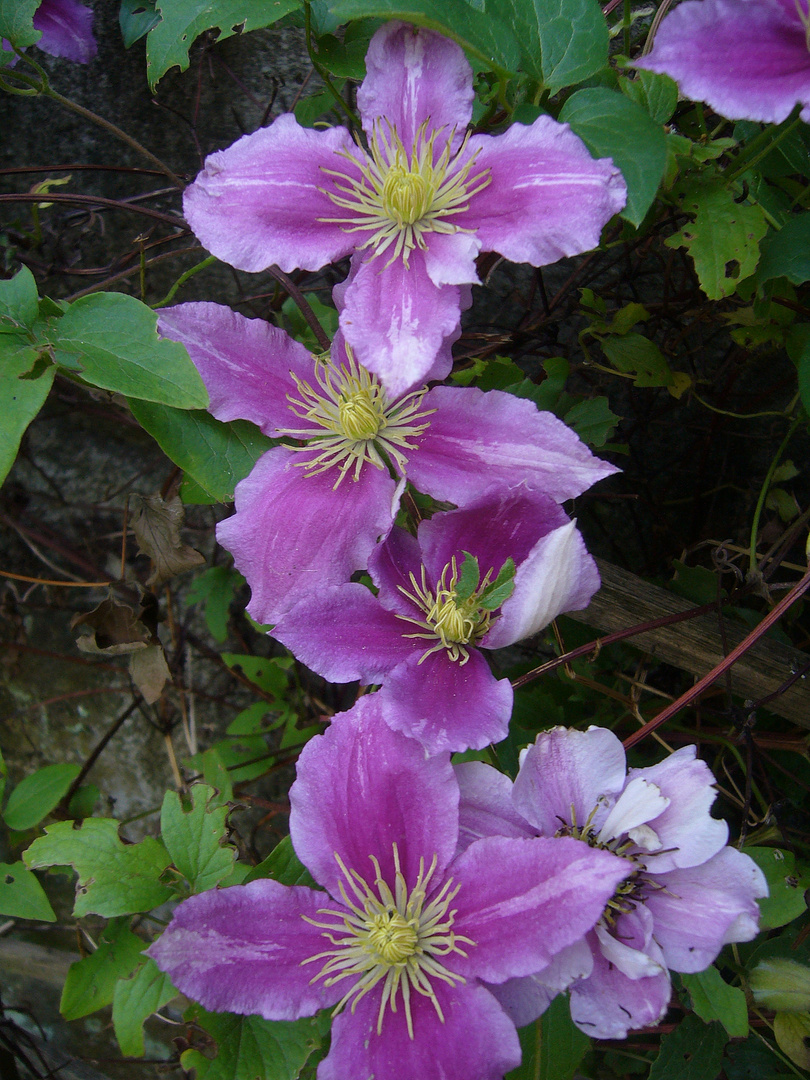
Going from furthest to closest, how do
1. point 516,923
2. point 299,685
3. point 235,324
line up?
point 299,685, point 235,324, point 516,923

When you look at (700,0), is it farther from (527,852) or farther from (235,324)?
(527,852)

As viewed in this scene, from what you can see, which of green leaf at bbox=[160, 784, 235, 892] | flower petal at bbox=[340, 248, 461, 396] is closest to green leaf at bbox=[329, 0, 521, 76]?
flower petal at bbox=[340, 248, 461, 396]

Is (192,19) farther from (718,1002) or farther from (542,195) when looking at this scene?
(718,1002)

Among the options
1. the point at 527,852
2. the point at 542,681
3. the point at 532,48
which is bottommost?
the point at 542,681

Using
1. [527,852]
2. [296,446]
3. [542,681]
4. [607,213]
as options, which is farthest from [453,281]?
[542,681]

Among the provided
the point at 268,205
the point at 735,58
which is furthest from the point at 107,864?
the point at 735,58

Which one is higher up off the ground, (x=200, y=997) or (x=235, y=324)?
(x=235, y=324)

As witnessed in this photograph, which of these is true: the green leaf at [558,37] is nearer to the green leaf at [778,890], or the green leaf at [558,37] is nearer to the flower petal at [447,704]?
the flower petal at [447,704]
